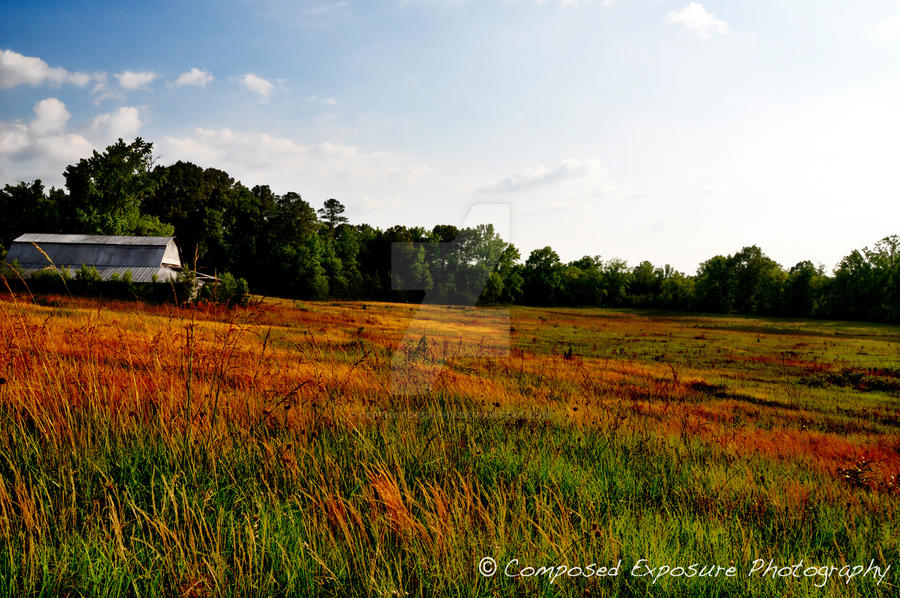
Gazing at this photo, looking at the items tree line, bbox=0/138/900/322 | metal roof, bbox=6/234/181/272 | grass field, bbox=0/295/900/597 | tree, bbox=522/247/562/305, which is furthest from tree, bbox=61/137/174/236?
grass field, bbox=0/295/900/597

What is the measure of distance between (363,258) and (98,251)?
1354cm

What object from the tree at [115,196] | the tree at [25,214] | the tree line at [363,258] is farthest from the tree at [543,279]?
the tree at [25,214]

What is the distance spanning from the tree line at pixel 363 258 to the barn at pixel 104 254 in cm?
171

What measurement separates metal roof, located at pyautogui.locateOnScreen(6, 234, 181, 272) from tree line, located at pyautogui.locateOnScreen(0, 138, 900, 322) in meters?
1.63

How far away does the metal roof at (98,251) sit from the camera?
1634 centimetres

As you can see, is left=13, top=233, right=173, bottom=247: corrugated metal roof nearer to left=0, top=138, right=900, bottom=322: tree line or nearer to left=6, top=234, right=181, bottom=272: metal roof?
left=6, top=234, right=181, bottom=272: metal roof

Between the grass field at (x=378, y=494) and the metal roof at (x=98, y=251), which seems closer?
the grass field at (x=378, y=494)

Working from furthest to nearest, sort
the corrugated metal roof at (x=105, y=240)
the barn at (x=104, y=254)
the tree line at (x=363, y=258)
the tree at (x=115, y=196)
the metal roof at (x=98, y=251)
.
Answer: the tree at (x=115, y=196)
the corrugated metal roof at (x=105, y=240)
the metal roof at (x=98, y=251)
the barn at (x=104, y=254)
the tree line at (x=363, y=258)

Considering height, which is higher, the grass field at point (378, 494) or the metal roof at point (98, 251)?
the metal roof at point (98, 251)

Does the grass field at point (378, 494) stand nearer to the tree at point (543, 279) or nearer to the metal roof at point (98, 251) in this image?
the metal roof at point (98, 251)

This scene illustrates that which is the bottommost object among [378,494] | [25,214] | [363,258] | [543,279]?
[378,494]

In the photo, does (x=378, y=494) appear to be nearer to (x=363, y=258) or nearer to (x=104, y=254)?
(x=363, y=258)

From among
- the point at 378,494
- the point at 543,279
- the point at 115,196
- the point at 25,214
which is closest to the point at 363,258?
the point at 378,494

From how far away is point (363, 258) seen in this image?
41.1ft
